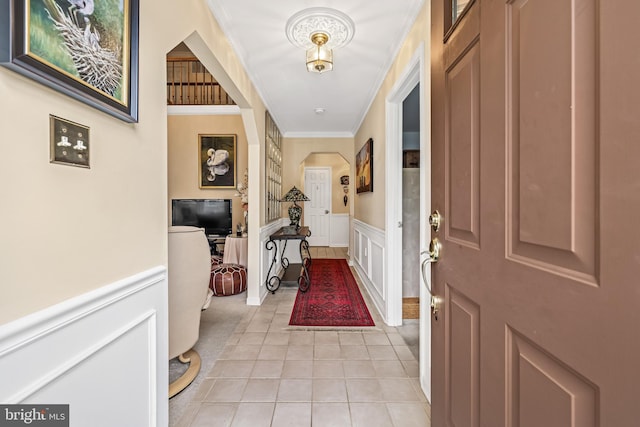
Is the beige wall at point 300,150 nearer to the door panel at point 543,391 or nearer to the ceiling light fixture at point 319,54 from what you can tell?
the ceiling light fixture at point 319,54

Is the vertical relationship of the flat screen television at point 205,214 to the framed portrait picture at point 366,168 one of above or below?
below

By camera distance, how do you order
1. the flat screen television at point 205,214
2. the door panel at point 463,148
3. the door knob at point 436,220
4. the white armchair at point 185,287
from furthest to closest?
the flat screen television at point 205,214 < the white armchair at point 185,287 < the door knob at point 436,220 < the door panel at point 463,148

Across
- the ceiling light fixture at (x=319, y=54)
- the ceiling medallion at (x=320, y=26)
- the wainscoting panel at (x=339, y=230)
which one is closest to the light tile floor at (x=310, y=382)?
the ceiling light fixture at (x=319, y=54)

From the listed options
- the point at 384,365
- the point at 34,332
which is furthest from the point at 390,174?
the point at 34,332

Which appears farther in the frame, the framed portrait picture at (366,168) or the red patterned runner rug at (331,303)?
the framed portrait picture at (366,168)

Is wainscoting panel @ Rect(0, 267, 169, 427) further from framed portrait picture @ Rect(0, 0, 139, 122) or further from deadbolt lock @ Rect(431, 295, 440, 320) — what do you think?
deadbolt lock @ Rect(431, 295, 440, 320)

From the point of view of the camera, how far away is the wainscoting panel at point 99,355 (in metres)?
0.67

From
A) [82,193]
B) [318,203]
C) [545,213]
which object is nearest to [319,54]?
[82,193]

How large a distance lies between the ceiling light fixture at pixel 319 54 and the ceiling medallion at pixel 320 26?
0.03m

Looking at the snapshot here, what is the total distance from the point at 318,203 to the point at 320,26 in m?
5.71

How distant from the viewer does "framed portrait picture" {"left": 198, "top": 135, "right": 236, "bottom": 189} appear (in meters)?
4.59

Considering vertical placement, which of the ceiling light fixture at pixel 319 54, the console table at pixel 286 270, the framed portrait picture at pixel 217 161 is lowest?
the console table at pixel 286 270

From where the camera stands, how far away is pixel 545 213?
0.61 meters

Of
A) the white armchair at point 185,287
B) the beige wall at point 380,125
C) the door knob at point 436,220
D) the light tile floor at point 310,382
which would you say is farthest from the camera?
the beige wall at point 380,125
